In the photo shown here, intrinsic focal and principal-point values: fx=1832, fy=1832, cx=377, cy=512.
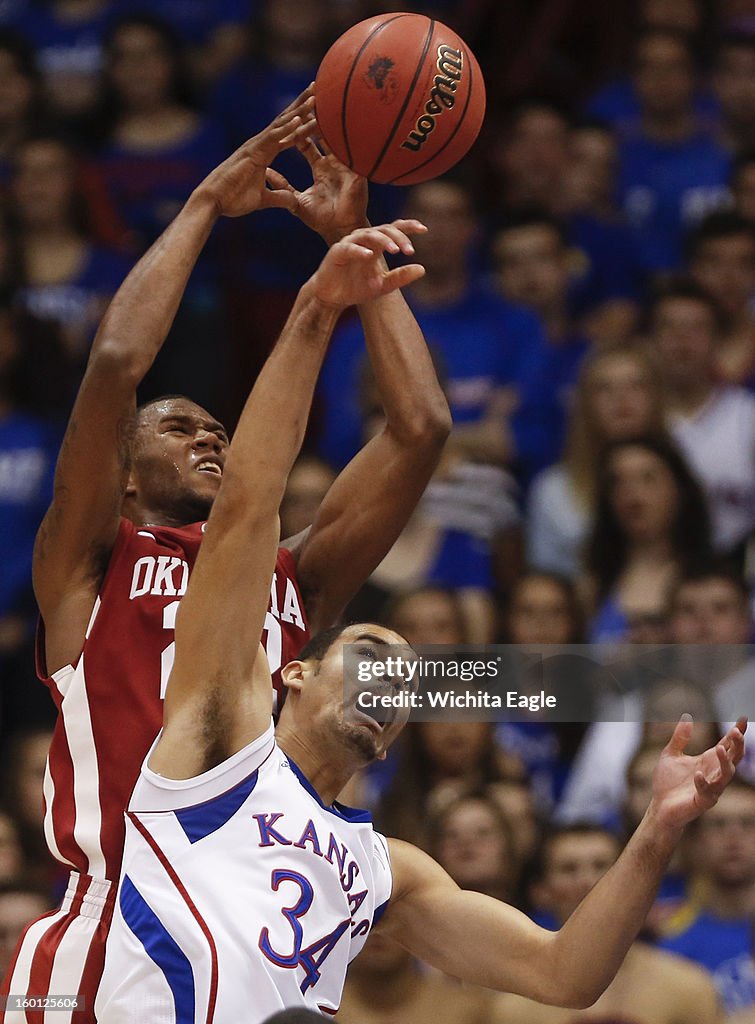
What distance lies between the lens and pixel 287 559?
4832 mm

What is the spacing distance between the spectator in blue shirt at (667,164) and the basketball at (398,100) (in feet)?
13.1

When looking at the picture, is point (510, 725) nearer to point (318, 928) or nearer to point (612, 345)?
point (612, 345)

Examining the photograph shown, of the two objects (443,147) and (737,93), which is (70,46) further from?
(443,147)

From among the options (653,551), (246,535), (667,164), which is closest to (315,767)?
(246,535)

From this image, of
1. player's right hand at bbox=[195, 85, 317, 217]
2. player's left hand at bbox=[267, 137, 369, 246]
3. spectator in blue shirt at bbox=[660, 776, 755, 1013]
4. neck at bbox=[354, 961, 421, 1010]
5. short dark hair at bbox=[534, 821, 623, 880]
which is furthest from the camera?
short dark hair at bbox=[534, 821, 623, 880]

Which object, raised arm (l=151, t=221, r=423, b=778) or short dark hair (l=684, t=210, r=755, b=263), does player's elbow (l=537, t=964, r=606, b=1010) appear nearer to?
raised arm (l=151, t=221, r=423, b=778)

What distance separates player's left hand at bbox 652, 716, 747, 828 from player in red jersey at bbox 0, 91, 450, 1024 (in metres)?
0.98

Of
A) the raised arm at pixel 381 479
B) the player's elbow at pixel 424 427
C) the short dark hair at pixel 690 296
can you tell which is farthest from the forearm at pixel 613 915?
the short dark hair at pixel 690 296

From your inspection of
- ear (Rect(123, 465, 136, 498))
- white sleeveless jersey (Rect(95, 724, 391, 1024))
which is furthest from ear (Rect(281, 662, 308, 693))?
ear (Rect(123, 465, 136, 498))

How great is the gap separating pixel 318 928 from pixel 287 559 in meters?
1.09

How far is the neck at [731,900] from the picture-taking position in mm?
5945

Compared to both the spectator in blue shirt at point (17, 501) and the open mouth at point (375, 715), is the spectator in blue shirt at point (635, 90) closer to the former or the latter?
the spectator in blue shirt at point (17, 501)

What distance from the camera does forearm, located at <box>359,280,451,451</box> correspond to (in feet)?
16.0

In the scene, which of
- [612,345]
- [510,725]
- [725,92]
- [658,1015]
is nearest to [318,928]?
[658,1015]
